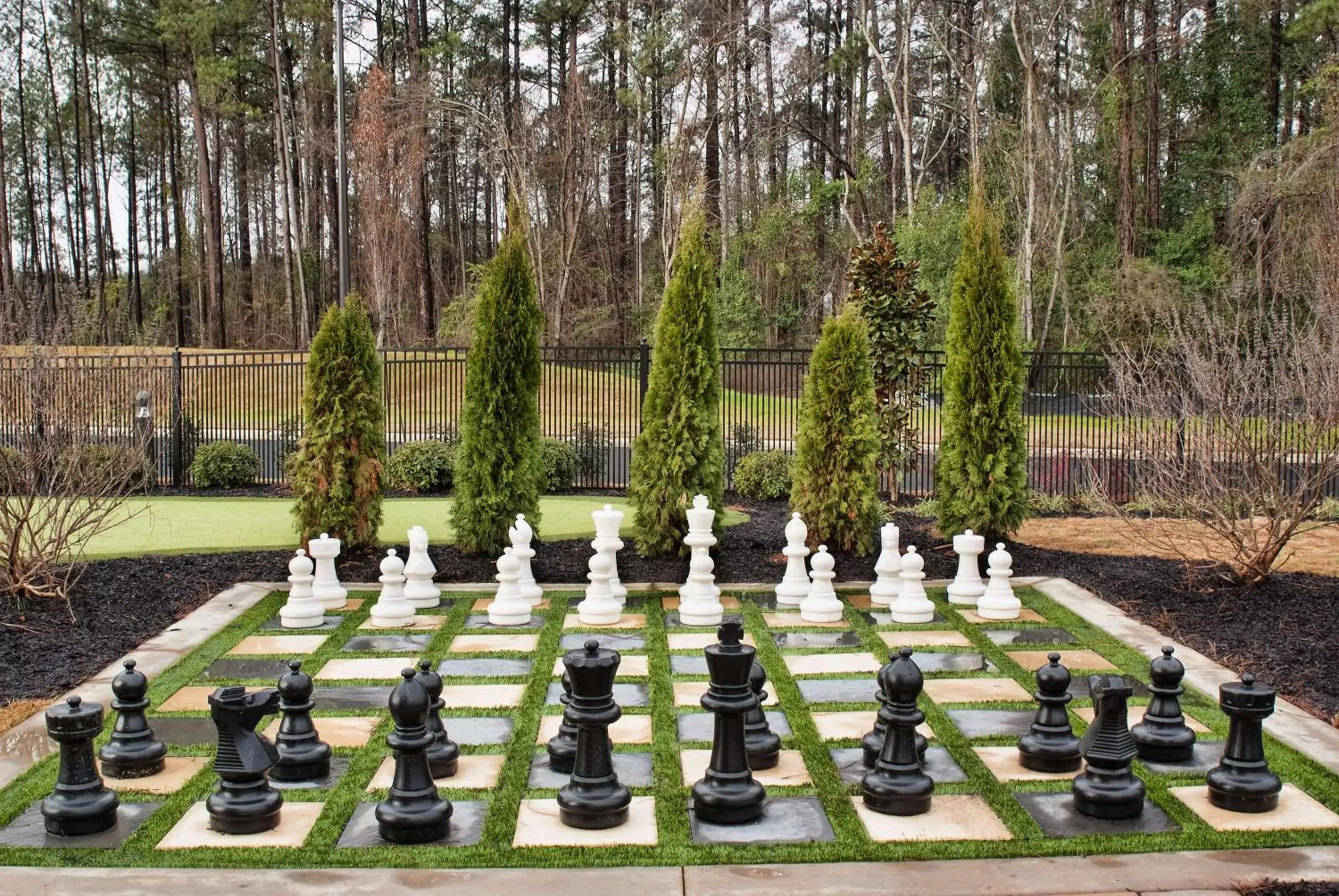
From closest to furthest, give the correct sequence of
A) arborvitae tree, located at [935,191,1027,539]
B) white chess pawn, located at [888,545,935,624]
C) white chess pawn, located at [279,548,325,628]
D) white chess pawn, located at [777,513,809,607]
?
white chess pawn, located at [279,548,325,628]
white chess pawn, located at [888,545,935,624]
white chess pawn, located at [777,513,809,607]
arborvitae tree, located at [935,191,1027,539]

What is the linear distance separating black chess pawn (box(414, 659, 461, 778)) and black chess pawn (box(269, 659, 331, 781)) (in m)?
0.41

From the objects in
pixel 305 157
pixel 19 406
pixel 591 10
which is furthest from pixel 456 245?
pixel 19 406

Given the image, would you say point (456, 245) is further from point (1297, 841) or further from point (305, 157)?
point (1297, 841)

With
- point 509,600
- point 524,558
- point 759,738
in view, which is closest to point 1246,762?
point 759,738

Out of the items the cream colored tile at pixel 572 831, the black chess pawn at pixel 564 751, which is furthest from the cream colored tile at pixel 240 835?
the black chess pawn at pixel 564 751

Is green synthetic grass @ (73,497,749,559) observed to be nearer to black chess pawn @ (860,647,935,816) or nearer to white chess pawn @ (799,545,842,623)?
white chess pawn @ (799,545,842,623)

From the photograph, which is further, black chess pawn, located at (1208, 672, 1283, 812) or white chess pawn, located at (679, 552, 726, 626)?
white chess pawn, located at (679, 552, 726, 626)

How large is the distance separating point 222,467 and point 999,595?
10.8 meters

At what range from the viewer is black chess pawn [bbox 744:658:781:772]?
4.26 meters

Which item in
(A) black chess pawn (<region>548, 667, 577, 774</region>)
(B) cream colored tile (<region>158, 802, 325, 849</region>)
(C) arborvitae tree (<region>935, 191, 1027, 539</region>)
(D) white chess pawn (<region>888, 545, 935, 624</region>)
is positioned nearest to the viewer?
(B) cream colored tile (<region>158, 802, 325, 849</region>)

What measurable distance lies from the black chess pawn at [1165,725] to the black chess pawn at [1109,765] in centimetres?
36

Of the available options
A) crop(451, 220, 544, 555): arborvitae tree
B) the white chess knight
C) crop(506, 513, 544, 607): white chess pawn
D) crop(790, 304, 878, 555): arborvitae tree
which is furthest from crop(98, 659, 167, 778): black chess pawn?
crop(790, 304, 878, 555): arborvitae tree

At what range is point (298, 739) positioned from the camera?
4234 mm

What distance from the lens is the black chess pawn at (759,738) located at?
14.0 feet
